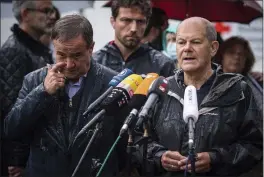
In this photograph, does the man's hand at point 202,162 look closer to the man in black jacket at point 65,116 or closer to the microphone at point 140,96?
the man in black jacket at point 65,116

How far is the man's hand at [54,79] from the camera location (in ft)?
13.7

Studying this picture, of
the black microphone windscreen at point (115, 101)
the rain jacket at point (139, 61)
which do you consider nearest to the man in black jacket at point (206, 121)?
the black microphone windscreen at point (115, 101)

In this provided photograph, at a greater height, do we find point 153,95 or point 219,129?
point 153,95

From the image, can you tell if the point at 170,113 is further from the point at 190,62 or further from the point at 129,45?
the point at 129,45

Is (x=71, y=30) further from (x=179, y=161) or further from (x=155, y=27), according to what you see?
(x=155, y=27)

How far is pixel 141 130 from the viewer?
3.86 meters

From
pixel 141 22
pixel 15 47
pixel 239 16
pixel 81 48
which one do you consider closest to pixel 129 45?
pixel 141 22

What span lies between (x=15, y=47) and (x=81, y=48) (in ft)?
6.01

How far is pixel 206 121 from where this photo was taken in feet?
14.5

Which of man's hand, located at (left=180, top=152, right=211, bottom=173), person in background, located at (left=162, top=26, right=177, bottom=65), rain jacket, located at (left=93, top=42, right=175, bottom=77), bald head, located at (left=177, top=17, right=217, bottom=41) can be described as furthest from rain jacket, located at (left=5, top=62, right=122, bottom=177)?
person in background, located at (left=162, top=26, right=177, bottom=65)

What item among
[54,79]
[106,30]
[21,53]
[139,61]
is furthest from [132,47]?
[106,30]

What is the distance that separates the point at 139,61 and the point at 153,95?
7.00ft

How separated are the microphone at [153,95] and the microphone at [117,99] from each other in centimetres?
17

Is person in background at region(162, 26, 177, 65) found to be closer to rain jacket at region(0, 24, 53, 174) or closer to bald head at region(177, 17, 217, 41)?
rain jacket at region(0, 24, 53, 174)
